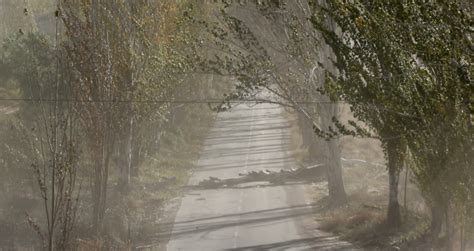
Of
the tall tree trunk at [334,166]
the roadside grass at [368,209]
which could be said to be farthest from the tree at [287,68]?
the roadside grass at [368,209]

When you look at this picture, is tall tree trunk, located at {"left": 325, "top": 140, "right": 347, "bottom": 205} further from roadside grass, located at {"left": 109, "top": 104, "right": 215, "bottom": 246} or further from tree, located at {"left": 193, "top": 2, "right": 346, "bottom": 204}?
roadside grass, located at {"left": 109, "top": 104, "right": 215, "bottom": 246}

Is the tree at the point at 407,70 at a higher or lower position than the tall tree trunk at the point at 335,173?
higher

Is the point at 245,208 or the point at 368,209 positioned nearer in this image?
the point at 368,209

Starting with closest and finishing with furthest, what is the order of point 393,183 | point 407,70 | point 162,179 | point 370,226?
1. point 407,70
2. point 393,183
3. point 370,226
4. point 162,179

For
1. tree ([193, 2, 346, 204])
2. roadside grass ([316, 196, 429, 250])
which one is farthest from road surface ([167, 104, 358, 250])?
tree ([193, 2, 346, 204])

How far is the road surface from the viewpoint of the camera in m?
24.2

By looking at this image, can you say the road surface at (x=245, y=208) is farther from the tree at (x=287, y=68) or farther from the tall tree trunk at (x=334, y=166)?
the tree at (x=287, y=68)

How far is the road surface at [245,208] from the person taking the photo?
952 inches

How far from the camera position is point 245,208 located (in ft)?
95.3

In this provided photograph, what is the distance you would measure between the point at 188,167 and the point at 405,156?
66.2 ft

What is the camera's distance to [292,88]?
90.8ft

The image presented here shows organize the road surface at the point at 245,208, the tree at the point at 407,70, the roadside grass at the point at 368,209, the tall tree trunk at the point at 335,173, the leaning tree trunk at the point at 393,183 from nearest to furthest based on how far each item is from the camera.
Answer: the tree at the point at 407,70 < the leaning tree trunk at the point at 393,183 < the roadside grass at the point at 368,209 < the road surface at the point at 245,208 < the tall tree trunk at the point at 335,173

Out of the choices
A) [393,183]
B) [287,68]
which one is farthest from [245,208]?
[393,183]

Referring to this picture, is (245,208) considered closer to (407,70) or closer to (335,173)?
(335,173)
